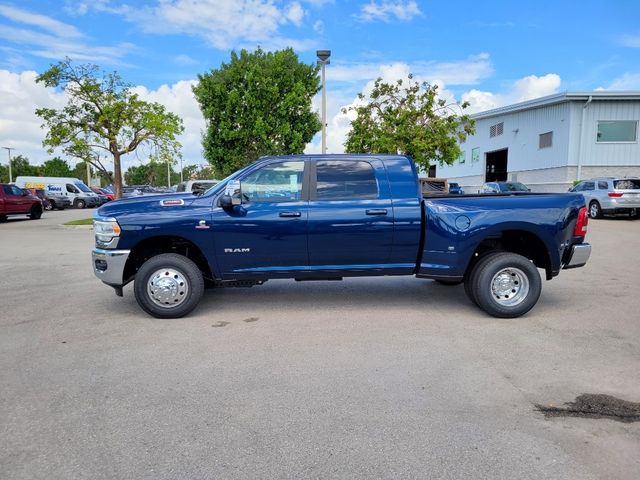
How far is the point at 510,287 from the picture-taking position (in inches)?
234

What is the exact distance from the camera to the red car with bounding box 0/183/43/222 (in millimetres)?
22078

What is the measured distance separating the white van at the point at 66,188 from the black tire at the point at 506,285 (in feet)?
115

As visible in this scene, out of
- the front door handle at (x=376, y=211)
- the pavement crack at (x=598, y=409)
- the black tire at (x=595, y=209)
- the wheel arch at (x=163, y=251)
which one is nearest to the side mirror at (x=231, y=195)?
the wheel arch at (x=163, y=251)

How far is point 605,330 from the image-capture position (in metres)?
5.44

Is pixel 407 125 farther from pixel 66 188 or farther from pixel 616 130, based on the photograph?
pixel 66 188

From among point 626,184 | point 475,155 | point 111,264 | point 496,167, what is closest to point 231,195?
point 111,264

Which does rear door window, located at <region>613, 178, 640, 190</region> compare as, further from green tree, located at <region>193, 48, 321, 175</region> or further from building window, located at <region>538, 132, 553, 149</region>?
green tree, located at <region>193, 48, 321, 175</region>

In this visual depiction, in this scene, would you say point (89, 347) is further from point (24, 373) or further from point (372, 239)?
point (372, 239)

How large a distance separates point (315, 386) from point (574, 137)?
29.0 m

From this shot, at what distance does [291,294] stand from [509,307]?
2961mm

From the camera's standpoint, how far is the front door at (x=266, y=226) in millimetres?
5797

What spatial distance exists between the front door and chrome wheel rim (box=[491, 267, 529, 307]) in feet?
7.59

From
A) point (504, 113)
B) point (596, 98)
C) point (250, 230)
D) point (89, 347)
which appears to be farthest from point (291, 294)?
point (504, 113)

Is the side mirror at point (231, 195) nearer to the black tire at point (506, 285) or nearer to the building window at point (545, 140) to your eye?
the black tire at point (506, 285)
